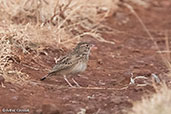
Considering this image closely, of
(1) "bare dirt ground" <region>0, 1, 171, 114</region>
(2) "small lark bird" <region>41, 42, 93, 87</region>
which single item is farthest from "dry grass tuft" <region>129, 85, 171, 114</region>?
(2) "small lark bird" <region>41, 42, 93, 87</region>

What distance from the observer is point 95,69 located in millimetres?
8352

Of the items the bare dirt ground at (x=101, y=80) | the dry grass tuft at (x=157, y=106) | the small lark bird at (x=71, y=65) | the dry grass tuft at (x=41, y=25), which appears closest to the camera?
the dry grass tuft at (x=157, y=106)

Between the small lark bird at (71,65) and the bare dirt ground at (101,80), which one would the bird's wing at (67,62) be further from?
the bare dirt ground at (101,80)

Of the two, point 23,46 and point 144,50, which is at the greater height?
point 23,46

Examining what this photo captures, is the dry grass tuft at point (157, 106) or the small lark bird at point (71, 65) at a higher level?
the small lark bird at point (71, 65)

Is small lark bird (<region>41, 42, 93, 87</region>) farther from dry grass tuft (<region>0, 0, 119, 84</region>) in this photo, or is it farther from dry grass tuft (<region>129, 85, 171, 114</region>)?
dry grass tuft (<region>129, 85, 171, 114</region>)

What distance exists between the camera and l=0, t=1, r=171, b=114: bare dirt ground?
20.3 ft

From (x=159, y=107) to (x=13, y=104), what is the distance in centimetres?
184

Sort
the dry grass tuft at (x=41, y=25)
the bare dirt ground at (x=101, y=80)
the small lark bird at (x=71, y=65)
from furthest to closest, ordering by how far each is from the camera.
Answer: the dry grass tuft at (x=41, y=25)
the small lark bird at (x=71, y=65)
the bare dirt ground at (x=101, y=80)

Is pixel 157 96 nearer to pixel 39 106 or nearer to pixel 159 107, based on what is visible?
pixel 159 107

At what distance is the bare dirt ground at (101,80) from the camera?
6.18 m

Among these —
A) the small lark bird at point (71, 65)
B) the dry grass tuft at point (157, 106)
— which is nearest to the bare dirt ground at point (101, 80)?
the small lark bird at point (71, 65)

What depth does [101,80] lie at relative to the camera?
25.3 feet

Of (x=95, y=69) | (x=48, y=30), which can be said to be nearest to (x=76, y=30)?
(x=48, y=30)
